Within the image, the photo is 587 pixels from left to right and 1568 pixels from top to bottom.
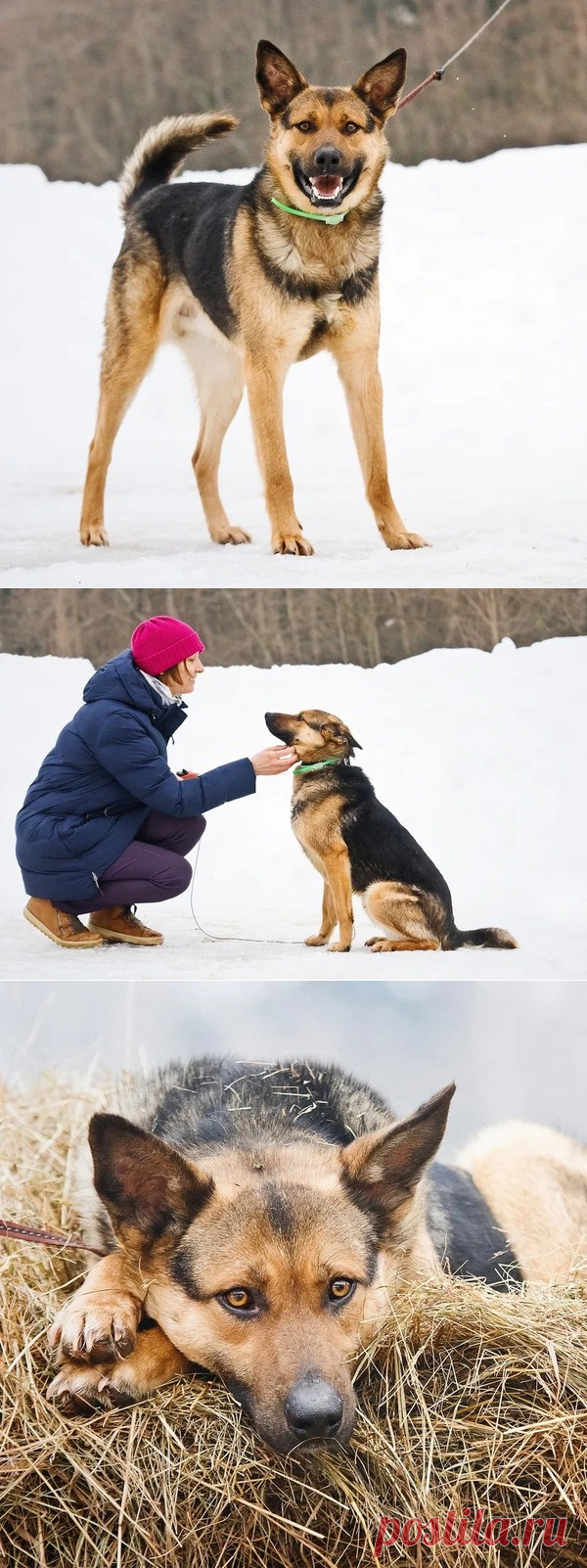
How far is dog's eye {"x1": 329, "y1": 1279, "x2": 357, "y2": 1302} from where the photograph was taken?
198 cm

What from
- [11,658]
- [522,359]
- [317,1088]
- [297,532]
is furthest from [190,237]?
[317,1088]

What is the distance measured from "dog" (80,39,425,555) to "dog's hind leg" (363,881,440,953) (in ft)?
2.82

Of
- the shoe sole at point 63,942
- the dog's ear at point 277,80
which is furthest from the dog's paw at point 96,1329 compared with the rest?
the dog's ear at point 277,80

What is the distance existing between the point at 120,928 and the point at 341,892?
0.54 m

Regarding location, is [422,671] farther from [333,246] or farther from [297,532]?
[333,246]

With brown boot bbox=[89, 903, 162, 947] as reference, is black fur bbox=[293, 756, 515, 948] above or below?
above

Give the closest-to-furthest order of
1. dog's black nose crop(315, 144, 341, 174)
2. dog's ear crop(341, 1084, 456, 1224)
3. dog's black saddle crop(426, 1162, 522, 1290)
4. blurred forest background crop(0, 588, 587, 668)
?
dog's ear crop(341, 1084, 456, 1224), dog's black saddle crop(426, 1162, 522, 1290), dog's black nose crop(315, 144, 341, 174), blurred forest background crop(0, 588, 587, 668)

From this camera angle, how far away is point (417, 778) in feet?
13.1

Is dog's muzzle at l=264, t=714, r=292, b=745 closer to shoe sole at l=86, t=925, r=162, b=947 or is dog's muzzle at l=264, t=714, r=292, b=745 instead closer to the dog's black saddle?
shoe sole at l=86, t=925, r=162, b=947

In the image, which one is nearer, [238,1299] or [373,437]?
[238,1299]

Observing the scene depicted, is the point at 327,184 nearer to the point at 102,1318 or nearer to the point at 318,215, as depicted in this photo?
the point at 318,215

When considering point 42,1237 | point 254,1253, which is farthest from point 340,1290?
point 42,1237

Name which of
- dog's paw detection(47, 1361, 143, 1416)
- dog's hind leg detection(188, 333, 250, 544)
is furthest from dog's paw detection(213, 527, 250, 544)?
dog's paw detection(47, 1361, 143, 1416)

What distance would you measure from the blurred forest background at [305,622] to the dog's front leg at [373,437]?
994mm
